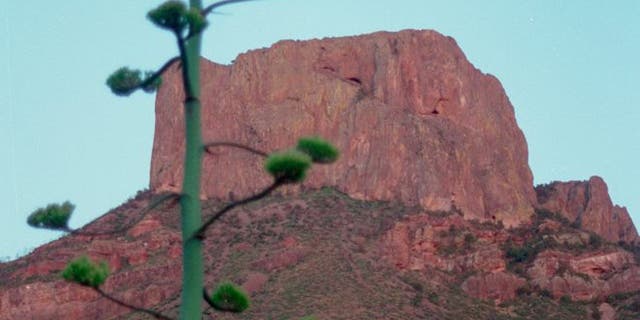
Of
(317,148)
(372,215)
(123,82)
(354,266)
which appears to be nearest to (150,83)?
(123,82)

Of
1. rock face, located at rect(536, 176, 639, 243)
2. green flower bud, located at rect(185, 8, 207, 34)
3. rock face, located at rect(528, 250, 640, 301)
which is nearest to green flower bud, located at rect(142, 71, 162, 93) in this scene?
green flower bud, located at rect(185, 8, 207, 34)

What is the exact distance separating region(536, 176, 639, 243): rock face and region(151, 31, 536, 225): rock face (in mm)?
1737

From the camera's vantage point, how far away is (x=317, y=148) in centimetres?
727

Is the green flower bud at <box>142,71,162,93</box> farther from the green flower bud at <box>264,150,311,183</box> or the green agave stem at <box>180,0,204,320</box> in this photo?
the green flower bud at <box>264,150,311,183</box>

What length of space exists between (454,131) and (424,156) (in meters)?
4.71

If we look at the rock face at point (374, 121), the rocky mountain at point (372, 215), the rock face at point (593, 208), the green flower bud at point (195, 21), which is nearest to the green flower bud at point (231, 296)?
the green flower bud at point (195, 21)

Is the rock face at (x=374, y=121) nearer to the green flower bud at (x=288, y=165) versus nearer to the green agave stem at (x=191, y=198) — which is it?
the green agave stem at (x=191, y=198)

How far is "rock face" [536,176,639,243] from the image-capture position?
89.8 meters

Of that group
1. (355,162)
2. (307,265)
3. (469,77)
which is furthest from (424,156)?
(307,265)

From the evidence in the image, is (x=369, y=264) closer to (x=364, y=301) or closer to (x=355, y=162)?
(x=364, y=301)

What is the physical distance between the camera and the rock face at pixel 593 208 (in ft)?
295

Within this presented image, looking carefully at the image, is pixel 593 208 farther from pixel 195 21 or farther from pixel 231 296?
pixel 195 21

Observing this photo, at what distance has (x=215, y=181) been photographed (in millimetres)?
86062

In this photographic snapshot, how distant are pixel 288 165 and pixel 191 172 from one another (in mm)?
589
